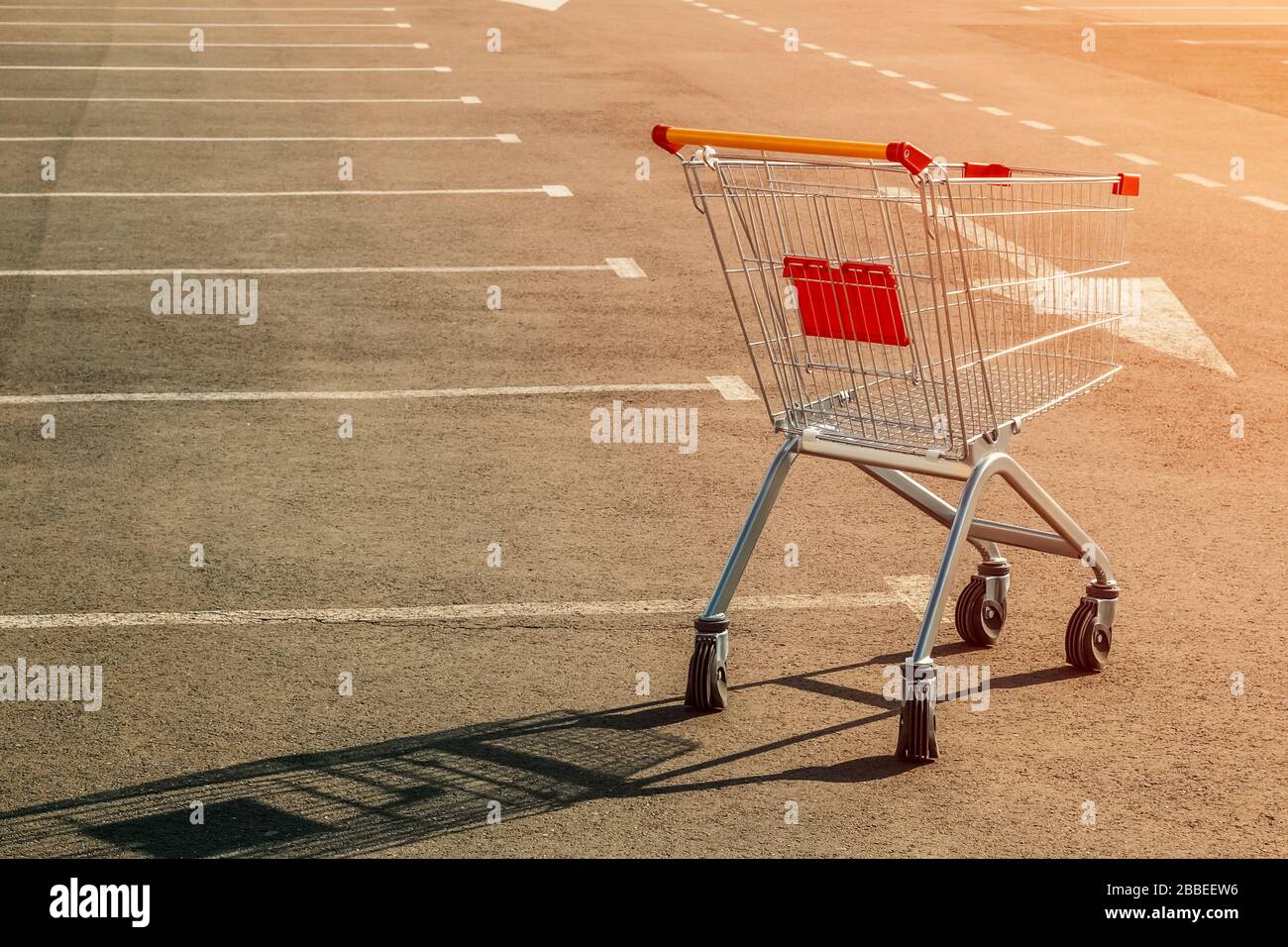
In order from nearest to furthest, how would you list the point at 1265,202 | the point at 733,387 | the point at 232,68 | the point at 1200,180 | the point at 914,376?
the point at 914,376
the point at 733,387
the point at 1265,202
the point at 1200,180
the point at 232,68

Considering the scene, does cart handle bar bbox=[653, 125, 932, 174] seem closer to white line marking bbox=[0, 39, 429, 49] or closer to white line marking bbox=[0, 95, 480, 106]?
white line marking bbox=[0, 95, 480, 106]

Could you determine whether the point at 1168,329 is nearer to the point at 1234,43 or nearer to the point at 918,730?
the point at 918,730

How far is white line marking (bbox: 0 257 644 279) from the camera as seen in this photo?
1141 cm

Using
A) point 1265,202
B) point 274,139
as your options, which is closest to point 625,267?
point 1265,202

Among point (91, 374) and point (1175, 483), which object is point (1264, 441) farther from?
point (91, 374)

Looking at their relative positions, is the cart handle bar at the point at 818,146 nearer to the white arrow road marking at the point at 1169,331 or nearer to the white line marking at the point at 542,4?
the white arrow road marking at the point at 1169,331

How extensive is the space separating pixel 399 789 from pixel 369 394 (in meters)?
4.23

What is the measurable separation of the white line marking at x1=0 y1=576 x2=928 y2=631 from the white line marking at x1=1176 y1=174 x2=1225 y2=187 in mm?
9676

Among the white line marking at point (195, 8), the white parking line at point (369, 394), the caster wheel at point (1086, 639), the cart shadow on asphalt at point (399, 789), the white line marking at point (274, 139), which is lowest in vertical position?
the cart shadow on asphalt at point (399, 789)

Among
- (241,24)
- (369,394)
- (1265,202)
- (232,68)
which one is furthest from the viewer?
(241,24)

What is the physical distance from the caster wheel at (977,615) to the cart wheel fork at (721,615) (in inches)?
36.2

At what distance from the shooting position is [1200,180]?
14.9 metres

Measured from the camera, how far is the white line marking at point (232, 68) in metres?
22.5

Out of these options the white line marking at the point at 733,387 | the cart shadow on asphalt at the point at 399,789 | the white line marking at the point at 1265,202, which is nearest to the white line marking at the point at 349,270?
the white line marking at the point at 733,387
